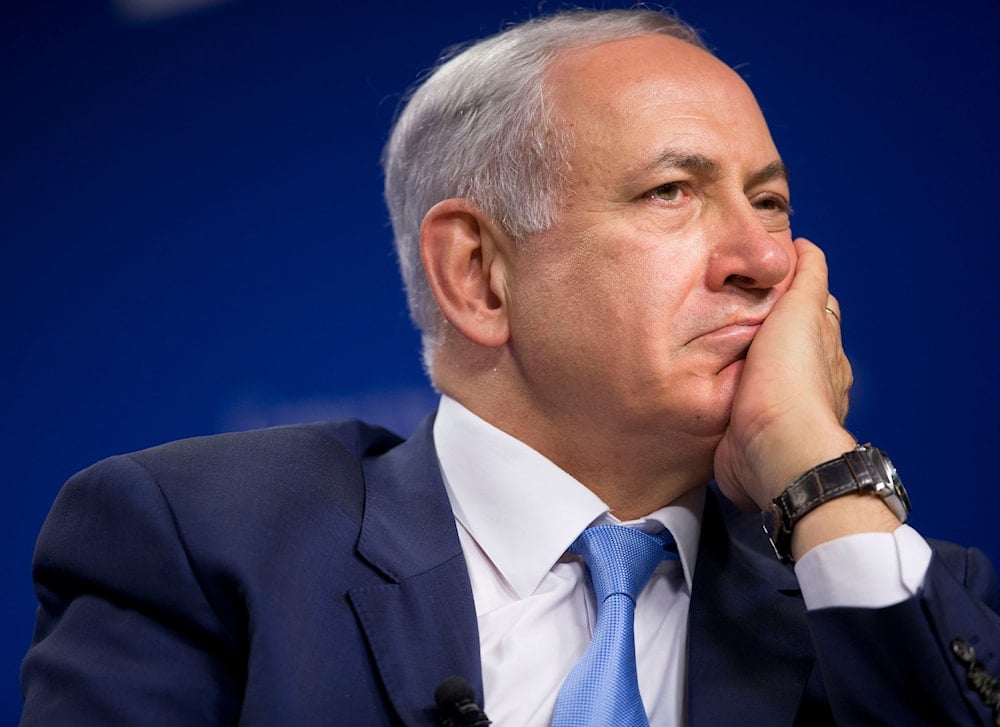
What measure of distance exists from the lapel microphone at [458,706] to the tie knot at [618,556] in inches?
12.5

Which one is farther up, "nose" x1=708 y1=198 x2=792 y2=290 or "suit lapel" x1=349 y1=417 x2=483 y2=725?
"nose" x1=708 y1=198 x2=792 y2=290

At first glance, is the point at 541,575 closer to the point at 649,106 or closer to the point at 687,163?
the point at 687,163

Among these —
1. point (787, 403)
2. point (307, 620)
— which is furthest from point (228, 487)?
point (787, 403)

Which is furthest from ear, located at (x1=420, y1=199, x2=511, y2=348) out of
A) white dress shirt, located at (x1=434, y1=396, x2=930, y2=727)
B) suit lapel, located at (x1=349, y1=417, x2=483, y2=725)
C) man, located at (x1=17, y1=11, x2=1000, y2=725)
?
suit lapel, located at (x1=349, y1=417, x2=483, y2=725)

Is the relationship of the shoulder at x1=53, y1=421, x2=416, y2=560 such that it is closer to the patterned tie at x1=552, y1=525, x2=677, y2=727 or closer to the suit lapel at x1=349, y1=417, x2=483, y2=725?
the suit lapel at x1=349, y1=417, x2=483, y2=725

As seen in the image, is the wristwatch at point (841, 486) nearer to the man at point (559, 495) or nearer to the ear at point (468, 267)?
the man at point (559, 495)

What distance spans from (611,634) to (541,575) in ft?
0.61

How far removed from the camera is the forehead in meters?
2.10

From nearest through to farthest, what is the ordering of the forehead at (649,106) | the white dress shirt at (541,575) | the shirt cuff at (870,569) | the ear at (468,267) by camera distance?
the shirt cuff at (870,569)
the white dress shirt at (541,575)
the forehead at (649,106)
the ear at (468,267)

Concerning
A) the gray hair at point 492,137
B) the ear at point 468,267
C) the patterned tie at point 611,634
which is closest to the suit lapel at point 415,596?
the patterned tie at point 611,634

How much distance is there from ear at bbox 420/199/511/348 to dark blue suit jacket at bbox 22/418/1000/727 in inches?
14.8

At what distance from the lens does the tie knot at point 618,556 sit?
192cm

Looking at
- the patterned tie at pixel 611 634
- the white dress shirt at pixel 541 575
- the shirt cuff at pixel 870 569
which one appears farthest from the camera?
the white dress shirt at pixel 541 575

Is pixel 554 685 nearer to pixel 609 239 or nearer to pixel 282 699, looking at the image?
pixel 282 699
